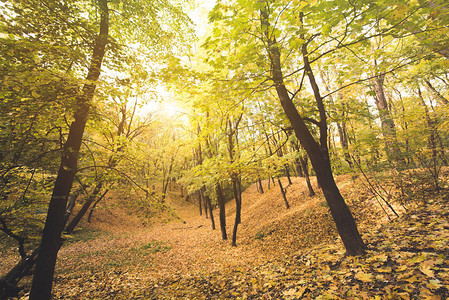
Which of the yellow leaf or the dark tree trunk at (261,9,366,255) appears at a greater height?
the dark tree trunk at (261,9,366,255)

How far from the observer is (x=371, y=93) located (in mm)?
4457

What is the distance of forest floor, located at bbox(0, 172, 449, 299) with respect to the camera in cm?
261

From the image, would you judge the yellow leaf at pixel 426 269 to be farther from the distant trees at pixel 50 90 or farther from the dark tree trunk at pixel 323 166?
the distant trees at pixel 50 90

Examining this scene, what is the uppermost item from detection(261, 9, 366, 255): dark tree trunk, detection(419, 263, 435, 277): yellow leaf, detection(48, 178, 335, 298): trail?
detection(261, 9, 366, 255): dark tree trunk

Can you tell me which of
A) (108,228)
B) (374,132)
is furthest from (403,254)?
(108,228)

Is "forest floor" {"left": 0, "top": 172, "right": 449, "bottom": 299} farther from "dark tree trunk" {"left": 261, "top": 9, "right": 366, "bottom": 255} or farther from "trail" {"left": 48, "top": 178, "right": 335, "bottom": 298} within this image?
"dark tree trunk" {"left": 261, "top": 9, "right": 366, "bottom": 255}

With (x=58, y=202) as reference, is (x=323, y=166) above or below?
below

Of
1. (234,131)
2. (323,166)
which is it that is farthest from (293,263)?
(234,131)

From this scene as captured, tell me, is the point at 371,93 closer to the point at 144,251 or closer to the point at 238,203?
the point at 238,203

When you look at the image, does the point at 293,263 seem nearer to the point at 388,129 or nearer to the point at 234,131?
the point at 234,131

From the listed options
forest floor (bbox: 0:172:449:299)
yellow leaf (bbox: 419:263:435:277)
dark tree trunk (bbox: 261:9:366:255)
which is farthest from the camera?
dark tree trunk (bbox: 261:9:366:255)

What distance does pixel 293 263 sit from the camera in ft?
14.9

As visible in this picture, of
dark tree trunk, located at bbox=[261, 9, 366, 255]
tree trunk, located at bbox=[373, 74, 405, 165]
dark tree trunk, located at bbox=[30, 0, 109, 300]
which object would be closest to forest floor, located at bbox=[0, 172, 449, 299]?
dark tree trunk, located at bbox=[261, 9, 366, 255]

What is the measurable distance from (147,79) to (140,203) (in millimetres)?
3522
